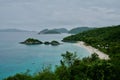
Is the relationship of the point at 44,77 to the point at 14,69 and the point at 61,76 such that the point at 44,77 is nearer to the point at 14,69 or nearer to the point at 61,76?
the point at 61,76

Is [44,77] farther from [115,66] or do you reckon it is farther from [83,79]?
[115,66]

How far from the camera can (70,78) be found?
116 ft

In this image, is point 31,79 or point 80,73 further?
point 80,73

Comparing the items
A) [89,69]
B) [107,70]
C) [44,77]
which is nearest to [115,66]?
[107,70]

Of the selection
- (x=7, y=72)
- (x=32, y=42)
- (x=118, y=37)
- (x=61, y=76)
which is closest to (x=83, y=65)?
(x=61, y=76)

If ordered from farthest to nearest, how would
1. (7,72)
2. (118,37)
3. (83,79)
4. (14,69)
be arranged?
(118,37) → (14,69) → (7,72) → (83,79)

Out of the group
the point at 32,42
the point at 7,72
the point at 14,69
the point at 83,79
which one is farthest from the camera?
the point at 32,42

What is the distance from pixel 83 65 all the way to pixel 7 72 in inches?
950

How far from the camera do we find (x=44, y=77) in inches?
1085

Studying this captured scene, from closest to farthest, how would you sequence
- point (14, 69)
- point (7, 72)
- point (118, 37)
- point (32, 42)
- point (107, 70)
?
point (107, 70), point (7, 72), point (14, 69), point (118, 37), point (32, 42)

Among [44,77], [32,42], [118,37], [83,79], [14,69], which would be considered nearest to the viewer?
[44,77]

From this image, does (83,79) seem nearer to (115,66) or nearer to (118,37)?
(115,66)

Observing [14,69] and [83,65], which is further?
[14,69]

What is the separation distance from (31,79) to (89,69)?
1061 centimetres
